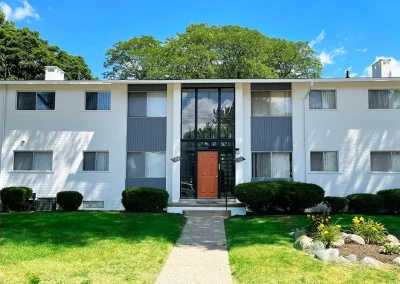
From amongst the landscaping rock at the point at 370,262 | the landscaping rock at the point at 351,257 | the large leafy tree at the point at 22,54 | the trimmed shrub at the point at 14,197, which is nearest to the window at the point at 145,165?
the trimmed shrub at the point at 14,197

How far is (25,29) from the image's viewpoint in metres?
32.2

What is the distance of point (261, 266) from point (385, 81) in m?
12.4

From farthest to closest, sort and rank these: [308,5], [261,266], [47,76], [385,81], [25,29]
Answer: [25,29]
[308,5]
[47,76]
[385,81]
[261,266]

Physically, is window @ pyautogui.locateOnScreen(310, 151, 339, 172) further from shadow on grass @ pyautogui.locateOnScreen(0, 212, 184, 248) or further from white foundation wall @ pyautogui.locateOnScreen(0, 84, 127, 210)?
white foundation wall @ pyautogui.locateOnScreen(0, 84, 127, 210)

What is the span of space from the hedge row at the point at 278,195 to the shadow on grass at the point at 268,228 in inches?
33.8

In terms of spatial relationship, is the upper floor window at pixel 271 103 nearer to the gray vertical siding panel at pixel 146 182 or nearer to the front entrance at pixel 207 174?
the front entrance at pixel 207 174

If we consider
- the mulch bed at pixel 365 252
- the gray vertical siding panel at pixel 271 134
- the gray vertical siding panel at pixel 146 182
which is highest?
the gray vertical siding panel at pixel 271 134

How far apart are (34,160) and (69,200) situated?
109 inches

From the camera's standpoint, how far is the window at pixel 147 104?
646 inches

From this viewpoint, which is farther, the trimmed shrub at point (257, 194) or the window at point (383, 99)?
the window at point (383, 99)

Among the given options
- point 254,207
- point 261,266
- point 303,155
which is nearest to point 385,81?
point 303,155

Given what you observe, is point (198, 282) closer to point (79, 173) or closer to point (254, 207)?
point (254, 207)

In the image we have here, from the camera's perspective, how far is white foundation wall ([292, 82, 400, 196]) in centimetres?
1561

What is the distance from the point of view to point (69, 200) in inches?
596
